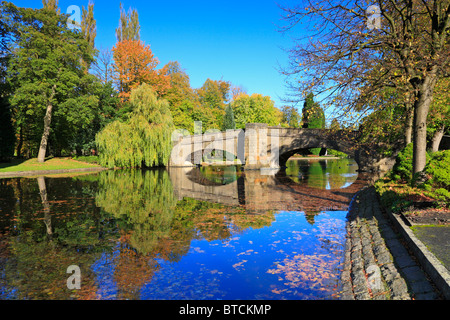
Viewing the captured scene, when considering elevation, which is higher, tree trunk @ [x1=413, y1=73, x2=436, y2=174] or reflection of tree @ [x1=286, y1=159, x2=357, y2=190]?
tree trunk @ [x1=413, y1=73, x2=436, y2=174]

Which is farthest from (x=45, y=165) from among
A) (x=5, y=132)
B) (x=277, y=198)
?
(x=277, y=198)

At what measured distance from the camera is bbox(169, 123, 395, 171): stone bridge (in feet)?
87.5

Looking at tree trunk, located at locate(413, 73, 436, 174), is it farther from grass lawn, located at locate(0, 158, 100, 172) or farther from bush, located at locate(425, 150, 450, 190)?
grass lawn, located at locate(0, 158, 100, 172)

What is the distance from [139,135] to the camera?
94.2 ft

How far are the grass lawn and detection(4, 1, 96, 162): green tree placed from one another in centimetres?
132

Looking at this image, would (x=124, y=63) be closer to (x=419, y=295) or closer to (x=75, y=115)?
(x=75, y=115)

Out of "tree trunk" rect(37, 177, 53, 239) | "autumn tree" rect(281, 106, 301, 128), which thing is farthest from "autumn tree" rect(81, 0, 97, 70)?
"autumn tree" rect(281, 106, 301, 128)

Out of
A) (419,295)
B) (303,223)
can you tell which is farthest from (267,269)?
(303,223)

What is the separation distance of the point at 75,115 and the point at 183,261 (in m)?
27.7

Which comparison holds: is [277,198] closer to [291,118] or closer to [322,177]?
[322,177]

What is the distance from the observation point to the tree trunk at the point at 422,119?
842cm

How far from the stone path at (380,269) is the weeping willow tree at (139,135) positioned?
78.2 ft

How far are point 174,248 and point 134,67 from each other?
1335 inches

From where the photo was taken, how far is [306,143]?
28969mm
